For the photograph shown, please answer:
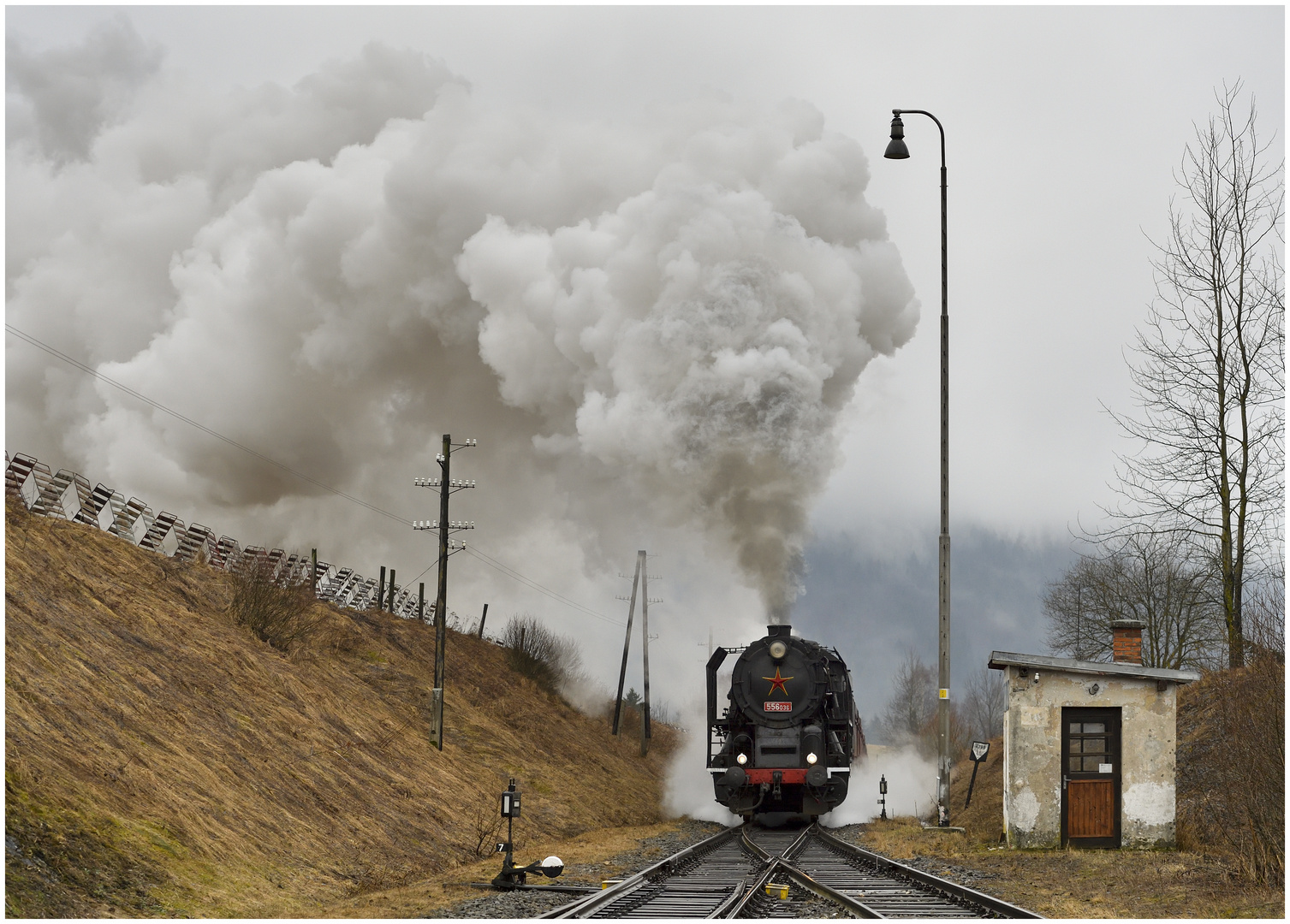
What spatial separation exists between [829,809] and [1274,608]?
9448mm

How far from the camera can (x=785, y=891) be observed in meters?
11.7

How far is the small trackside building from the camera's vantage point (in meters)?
15.9

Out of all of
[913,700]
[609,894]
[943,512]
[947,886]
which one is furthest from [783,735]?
[913,700]

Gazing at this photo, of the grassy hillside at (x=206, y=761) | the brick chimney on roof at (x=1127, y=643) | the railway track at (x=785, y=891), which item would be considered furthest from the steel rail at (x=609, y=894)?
the brick chimney on roof at (x=1127, y=643)

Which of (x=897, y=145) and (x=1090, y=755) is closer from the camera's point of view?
(x=1090, y=755)

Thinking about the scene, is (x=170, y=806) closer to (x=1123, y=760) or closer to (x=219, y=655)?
(x=219, y=655)

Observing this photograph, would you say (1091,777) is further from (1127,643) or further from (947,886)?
(947,886)

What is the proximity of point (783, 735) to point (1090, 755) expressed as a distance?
245 inches

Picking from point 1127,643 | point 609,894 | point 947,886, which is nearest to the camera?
point 609,894

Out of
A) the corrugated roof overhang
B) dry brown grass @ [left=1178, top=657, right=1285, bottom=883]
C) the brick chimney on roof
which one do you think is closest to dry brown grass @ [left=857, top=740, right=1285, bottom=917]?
dry brown grass @ [left=1178, top=657, right=1285, bottom=883]

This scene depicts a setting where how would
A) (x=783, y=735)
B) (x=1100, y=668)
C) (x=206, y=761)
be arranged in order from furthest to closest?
(x=783, y=735) < (x=1100, y=668) < (x=206, y=761)

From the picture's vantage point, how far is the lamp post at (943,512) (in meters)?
18.5

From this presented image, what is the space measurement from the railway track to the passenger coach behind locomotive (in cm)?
381

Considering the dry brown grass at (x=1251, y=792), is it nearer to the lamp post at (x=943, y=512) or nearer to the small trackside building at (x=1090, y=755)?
the small trackside building at (x=1090, y=755)
